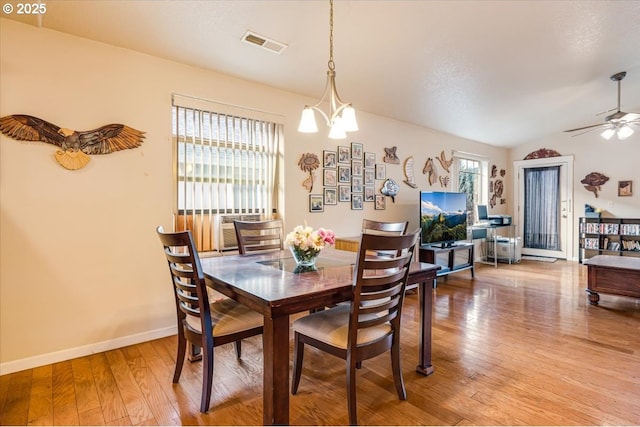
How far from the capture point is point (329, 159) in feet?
13.6

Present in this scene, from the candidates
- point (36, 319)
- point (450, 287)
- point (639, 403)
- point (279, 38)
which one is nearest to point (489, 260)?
point (450, 287)

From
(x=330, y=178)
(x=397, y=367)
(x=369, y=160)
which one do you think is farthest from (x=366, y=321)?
(x=369, y=160)

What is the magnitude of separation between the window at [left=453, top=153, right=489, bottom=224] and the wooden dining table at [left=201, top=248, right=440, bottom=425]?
439cm

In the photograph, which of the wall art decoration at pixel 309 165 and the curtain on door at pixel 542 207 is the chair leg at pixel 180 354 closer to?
the wall art decoration at pixel 309 165

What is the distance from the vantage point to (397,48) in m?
3.09

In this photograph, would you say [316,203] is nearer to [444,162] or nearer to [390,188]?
[390,188]

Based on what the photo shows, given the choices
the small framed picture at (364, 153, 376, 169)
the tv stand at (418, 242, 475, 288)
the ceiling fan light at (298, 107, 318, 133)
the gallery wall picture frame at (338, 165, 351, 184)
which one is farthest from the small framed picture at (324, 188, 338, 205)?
the ceiling fan light at (298, 107, 318, 133)

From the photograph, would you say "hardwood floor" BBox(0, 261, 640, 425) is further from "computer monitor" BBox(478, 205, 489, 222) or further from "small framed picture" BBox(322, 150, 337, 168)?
"computer monitor" BBox(478, 205, 489, 222)

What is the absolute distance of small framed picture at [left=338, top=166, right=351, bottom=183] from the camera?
14.1 ft

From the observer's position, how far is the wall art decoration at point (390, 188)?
4832 mm

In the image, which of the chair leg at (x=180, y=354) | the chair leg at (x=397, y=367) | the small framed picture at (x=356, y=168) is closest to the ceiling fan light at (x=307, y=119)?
the chair leg at (x=397, y=367)

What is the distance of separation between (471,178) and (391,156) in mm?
2631

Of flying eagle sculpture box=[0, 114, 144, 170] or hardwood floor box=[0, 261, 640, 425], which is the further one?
flying eagle sculpture box=[0, 114, 144, 170]

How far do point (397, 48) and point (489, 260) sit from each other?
5.04 meters
